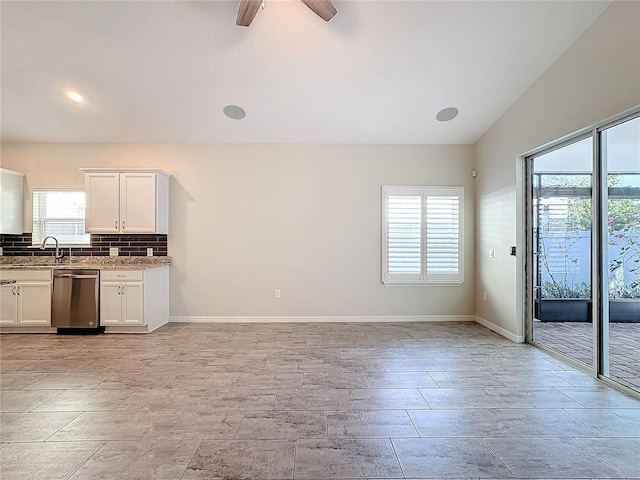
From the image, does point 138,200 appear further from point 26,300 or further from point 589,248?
point 589,248

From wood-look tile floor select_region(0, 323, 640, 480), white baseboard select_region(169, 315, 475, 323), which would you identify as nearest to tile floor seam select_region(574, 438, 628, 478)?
wood-look tile floor select_region(0, 323, 640, 480)

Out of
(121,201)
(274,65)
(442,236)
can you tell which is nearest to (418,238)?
(442,236)

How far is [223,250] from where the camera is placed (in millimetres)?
5512

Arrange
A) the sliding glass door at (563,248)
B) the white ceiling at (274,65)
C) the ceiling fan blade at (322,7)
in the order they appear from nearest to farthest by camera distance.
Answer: the ceiling fan blade at (322,7), the white ceiling at (274,65), the sliding glass door at (563,248)

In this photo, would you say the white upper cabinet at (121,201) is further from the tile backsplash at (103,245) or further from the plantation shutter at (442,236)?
the plantation shutter at (442,236)

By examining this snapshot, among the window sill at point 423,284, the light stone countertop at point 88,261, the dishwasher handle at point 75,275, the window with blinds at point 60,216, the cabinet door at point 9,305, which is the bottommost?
the cabinet door at point 9,305

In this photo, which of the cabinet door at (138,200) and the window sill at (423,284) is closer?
the cabinet door at (138,200)

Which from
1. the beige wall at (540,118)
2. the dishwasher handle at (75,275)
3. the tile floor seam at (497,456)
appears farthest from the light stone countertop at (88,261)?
the beige wall at (540,118)

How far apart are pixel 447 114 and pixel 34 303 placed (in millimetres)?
6084

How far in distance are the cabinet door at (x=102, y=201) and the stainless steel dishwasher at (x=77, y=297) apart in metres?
0.71

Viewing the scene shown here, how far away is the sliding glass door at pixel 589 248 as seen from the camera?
10.6 feet

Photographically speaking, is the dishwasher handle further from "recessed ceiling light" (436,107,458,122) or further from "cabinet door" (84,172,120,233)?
"recessed ceiling light" (436,107,458,122)

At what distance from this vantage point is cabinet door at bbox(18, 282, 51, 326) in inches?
189

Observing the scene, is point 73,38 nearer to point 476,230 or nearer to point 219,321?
point 219,321
